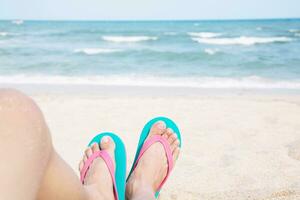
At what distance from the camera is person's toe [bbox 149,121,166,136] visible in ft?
8.11

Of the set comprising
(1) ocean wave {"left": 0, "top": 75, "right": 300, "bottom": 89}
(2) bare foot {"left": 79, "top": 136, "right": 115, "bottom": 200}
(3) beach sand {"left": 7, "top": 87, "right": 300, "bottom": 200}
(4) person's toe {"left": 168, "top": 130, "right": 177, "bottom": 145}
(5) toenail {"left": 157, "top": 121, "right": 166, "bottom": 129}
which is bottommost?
(1) ocean wave {"left": 0, "top": 75, "right": 300, "bottom": 89}

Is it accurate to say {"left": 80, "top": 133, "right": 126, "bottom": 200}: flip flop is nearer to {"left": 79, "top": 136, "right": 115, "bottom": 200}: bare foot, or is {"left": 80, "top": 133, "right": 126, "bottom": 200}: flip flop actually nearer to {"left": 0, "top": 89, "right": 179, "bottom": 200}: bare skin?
{"left": 79, "top": 136, "right": 115, "bottom": 200}: bare foot

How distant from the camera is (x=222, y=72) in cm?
793

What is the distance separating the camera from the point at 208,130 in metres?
3.32

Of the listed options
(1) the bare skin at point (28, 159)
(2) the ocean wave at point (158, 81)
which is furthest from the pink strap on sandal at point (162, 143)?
(2) the ocean wave at point (158, 81)

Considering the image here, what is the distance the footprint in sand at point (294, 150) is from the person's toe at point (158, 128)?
87 cm

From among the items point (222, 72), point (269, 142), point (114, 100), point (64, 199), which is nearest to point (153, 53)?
point (222, 72)

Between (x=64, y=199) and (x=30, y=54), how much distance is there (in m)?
10.7

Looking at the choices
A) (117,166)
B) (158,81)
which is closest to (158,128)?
(117,166)

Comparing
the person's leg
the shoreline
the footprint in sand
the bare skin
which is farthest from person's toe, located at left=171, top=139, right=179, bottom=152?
the shoreline

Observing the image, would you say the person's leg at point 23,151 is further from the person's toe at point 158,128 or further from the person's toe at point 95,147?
the person's toe at point 158,128

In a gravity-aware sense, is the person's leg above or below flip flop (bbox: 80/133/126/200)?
above

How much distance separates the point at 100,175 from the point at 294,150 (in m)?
1.48

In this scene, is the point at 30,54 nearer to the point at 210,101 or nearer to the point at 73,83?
the point at 73,83
